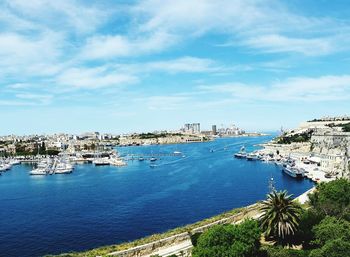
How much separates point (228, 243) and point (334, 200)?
13.4m

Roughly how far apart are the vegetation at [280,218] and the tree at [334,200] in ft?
13.2

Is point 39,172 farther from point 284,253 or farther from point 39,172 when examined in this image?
point 284,253

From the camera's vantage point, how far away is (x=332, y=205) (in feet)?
97.9

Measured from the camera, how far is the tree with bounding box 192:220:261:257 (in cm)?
2073

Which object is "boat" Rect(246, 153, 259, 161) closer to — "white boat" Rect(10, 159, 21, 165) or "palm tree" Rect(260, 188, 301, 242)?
"white boat" Rect(10, 159, 21, 165)

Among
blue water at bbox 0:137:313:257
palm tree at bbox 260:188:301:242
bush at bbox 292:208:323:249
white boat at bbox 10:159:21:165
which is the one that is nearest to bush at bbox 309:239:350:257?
bush at bbox 292:208:323:249

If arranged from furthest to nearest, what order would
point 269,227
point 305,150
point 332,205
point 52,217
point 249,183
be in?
point 305,150 < point 249,183 < point 52,217 < point 332,205 < point 269,227

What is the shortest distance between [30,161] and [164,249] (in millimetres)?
124351

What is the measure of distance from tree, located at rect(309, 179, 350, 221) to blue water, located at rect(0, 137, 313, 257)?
681 inches

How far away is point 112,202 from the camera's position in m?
59.5

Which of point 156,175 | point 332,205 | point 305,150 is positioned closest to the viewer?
point 332,205

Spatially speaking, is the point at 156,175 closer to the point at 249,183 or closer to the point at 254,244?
the point at 249,183

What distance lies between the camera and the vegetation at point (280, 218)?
25647mm

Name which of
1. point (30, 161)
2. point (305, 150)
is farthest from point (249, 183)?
point (30, 161)
